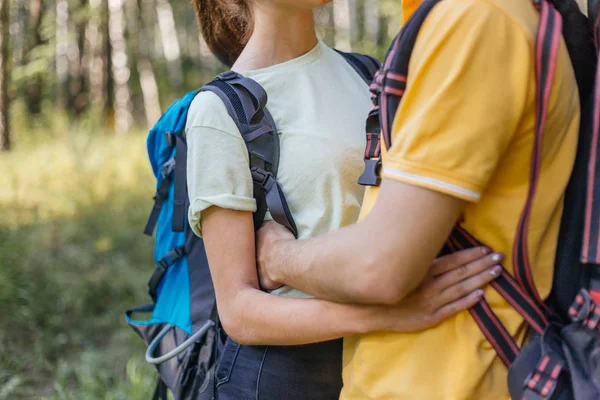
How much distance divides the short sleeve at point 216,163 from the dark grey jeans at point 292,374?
411mm

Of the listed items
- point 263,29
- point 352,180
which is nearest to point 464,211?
point 352,180

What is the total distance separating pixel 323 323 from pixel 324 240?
236mm

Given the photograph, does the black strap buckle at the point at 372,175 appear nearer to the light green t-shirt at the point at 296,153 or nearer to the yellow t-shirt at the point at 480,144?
the yellow t-shirt at the point at 480,144

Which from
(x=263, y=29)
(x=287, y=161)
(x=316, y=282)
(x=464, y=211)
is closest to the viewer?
(x=464, y=211)

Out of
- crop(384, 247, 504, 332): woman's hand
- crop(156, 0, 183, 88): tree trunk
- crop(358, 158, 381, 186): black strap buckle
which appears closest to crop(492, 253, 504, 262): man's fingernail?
crop(384, 247, 504, 332): woman's hand

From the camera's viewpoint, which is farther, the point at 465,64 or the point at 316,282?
the point at 316,282

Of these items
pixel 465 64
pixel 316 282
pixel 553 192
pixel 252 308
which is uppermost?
pixel 465 64

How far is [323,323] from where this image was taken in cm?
143

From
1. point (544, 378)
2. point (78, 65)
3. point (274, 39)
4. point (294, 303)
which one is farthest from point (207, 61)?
point (544, 378)

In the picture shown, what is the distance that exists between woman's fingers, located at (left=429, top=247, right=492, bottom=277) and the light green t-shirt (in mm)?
509

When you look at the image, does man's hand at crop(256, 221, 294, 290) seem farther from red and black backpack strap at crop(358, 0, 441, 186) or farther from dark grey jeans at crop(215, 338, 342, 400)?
red and black backpack strap at crop(358, 0, 441, 186)

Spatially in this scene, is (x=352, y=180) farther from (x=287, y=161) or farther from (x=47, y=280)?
(x=47, y=280)

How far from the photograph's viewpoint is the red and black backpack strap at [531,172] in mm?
1072

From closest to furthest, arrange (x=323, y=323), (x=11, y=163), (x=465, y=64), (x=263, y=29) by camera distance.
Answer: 1. (x=465, y=64)
2. (x=323, y=323)
3. (x=263, y=29)
4. (x=11, y=163)
